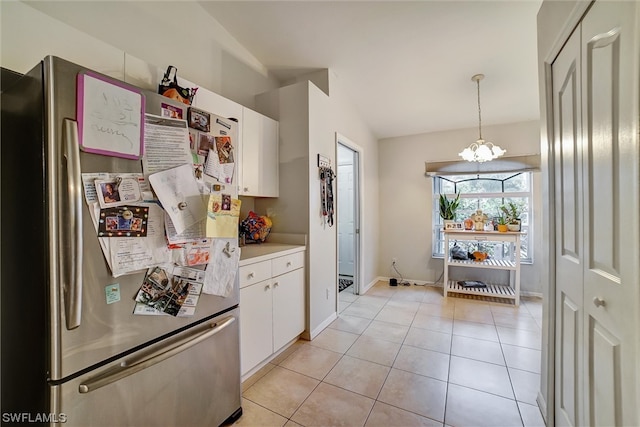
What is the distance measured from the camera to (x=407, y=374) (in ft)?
6.44

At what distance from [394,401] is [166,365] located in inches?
54.3

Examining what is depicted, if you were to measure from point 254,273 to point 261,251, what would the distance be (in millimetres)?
243

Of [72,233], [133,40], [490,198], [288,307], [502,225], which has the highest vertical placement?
[133,40]

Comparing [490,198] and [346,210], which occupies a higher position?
[490,198]

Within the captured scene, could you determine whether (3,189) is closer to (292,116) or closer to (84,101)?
(84,101)

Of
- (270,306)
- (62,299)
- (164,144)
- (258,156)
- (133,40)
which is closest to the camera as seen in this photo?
(62,299)

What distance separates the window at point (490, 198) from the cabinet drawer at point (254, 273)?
299 cm

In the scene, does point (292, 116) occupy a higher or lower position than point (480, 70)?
lower

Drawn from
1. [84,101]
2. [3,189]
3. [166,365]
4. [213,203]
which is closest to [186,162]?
[213,203]

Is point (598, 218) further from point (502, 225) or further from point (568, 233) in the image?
point (502, 225)

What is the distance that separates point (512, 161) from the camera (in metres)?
3.80

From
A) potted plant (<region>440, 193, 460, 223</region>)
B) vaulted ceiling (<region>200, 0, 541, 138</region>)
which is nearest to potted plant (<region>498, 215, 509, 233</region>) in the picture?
potted plant (<region>440, 193, 460, 223</region>)

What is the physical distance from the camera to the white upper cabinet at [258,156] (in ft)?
7.22
